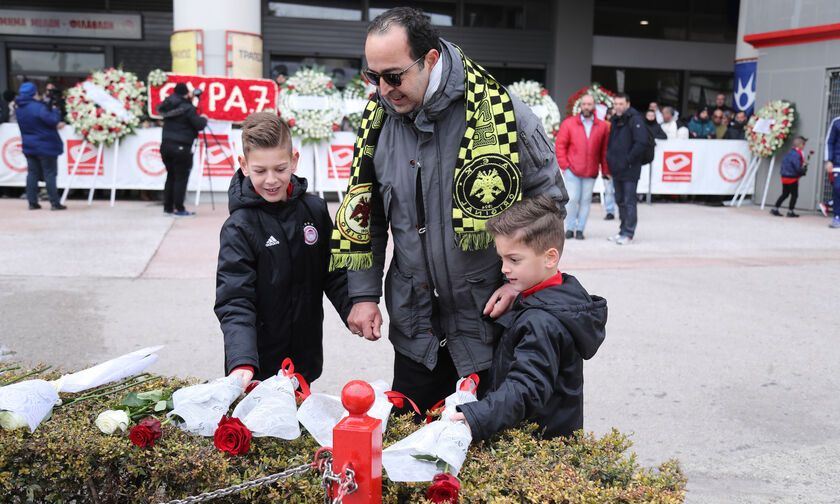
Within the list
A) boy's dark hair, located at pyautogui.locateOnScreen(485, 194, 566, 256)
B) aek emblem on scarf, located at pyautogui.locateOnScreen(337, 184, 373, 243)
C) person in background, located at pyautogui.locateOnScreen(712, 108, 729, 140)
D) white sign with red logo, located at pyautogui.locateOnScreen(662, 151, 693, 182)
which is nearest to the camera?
boy's dark hair, located at pyautogui.locateOnScreen(485, 194, 566, 256)

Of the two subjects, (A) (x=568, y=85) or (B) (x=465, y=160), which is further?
(A) (x=568, y=85)

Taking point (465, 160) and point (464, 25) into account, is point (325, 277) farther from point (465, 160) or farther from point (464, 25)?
point (464, 25)

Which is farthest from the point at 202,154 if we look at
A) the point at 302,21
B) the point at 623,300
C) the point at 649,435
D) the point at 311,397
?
the point at 311,397

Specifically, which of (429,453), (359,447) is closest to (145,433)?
(359,447)

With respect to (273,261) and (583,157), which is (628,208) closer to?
(583,157)

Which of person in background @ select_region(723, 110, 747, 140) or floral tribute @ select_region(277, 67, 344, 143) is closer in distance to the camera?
floral tribute @ select_region(277, 67, 344, 143)

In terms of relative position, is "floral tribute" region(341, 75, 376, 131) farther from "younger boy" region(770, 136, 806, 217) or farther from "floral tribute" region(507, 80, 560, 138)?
"younger boy" region(770, 136, 806, 217)

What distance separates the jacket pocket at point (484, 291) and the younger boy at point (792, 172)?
12607 mm

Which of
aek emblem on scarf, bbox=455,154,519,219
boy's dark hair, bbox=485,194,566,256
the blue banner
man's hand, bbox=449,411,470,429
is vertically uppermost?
the blue banner

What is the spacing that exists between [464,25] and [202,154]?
9529 mm

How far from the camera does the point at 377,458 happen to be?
5.84 ft

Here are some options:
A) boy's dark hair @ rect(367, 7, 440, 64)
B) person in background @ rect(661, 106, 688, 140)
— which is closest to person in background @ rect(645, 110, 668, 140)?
person in background @ rect(661, 106, 688, 140)

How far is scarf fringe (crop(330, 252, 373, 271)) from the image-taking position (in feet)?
9.61

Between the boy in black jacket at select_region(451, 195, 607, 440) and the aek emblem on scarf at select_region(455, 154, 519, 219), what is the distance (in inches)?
4.5
